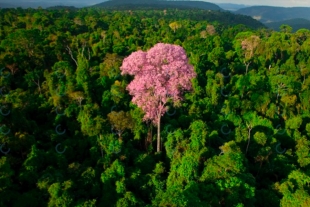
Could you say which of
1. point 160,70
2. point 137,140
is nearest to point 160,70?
point 160,70

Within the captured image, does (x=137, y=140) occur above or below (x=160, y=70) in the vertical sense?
below

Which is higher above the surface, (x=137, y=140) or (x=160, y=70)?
(x=160, y=70)

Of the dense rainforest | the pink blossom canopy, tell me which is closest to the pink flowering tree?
the pink blossom canopy

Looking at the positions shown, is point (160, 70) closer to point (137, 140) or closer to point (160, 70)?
point (160, 70)

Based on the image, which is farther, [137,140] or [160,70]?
[137,140]

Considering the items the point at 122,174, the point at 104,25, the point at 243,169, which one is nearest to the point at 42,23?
the point at 104,25

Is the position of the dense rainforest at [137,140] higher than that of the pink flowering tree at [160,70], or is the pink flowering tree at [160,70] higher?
the pink flowering tree at [160,70]

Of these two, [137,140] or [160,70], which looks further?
[137,140]

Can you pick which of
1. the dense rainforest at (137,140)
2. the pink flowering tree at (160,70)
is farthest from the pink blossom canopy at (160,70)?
the dense rainforest at (137,140)

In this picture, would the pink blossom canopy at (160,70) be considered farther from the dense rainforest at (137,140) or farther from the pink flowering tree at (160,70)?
the dense rainforest at (137,140)
